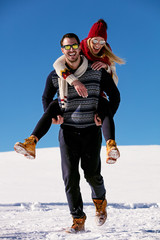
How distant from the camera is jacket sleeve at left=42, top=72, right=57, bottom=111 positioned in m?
3.12

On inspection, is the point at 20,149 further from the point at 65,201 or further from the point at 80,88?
the point at 65,201

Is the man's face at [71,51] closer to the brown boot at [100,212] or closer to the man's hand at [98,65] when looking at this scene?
the man's hand at [98,65]

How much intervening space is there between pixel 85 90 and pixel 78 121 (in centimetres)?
35

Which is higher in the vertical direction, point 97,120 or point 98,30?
point 98,30

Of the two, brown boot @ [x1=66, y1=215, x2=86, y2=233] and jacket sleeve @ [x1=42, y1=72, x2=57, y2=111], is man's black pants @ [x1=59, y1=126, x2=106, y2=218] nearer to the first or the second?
brown boot @ [x1=66, y1=215, x2=86, y2=233]

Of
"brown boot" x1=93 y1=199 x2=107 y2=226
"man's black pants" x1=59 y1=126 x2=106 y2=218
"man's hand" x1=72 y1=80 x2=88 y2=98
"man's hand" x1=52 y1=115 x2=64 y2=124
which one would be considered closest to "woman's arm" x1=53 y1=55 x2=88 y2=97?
"man's hand" x1=72 y1=80 x2=88 y2=98

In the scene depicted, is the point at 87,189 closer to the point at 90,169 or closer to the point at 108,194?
the point at 108,194

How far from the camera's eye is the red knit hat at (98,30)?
3.26 meters

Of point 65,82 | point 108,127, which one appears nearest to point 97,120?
point 108,127

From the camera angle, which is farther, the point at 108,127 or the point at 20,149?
the point at 108,127

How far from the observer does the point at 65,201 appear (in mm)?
5230

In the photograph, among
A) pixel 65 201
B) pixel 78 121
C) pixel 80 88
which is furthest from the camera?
pixel 65 201

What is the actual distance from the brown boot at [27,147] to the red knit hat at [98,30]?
1.33m

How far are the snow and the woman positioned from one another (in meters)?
0.95
